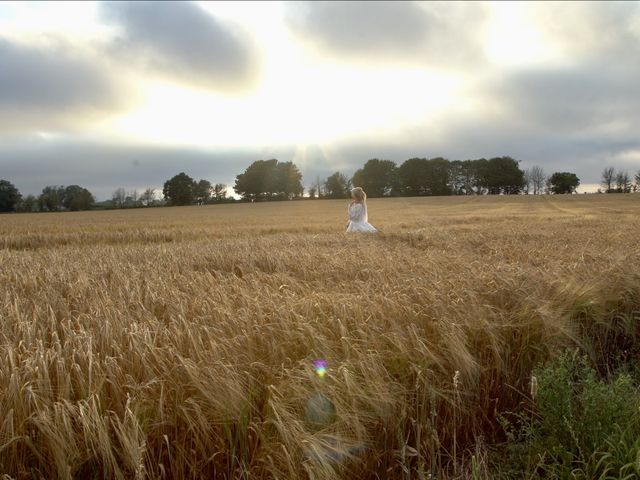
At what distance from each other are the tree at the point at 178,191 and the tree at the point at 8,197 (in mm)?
28715

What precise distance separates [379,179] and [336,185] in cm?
1014

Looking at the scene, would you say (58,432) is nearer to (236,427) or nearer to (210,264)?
(236,427)

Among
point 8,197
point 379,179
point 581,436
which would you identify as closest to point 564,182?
point 379,179

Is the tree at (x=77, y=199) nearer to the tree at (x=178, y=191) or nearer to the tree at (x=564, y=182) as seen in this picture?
the tree at (x=178, y=191)

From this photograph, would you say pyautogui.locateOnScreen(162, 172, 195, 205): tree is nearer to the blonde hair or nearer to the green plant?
the blonde hair

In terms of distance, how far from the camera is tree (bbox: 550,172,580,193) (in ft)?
339

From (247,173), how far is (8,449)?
95233 mm

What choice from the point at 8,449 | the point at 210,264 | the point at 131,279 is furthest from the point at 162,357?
the point at 210,264

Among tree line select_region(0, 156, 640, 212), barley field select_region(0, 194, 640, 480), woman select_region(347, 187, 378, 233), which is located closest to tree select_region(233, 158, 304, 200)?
tree line select_region(0, 156, 640, 212)

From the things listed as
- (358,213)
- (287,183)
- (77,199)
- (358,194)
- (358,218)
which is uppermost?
(287,183)

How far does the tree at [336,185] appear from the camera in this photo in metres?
94.4

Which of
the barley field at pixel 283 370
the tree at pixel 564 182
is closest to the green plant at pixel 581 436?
the barley field at pixel 283 370

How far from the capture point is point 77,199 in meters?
87.2

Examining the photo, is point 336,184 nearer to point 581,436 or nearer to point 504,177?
point 504,177
